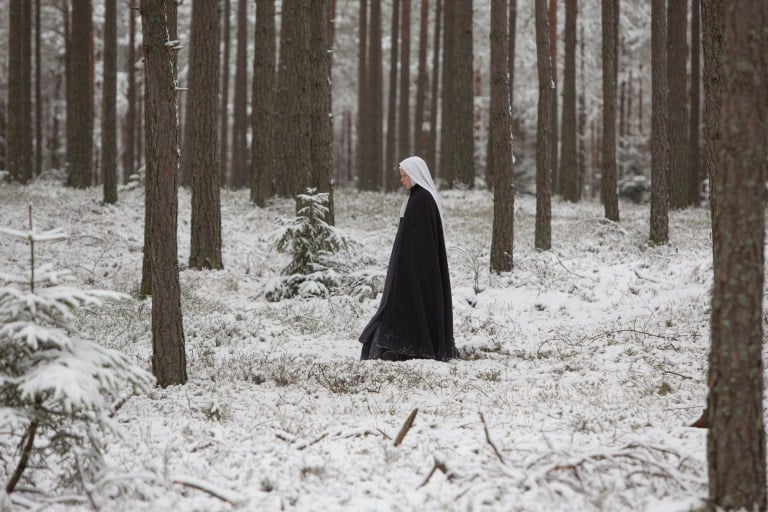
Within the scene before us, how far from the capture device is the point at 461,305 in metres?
10.3

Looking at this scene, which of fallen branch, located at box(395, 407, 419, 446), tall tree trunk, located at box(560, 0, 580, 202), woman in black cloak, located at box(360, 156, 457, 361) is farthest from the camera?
tall tree trunk, located at box(560, 0, 580, 202)

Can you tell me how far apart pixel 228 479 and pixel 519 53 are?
94.9ft

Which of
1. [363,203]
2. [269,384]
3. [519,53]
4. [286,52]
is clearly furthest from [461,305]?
[519,53]

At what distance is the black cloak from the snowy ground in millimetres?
314

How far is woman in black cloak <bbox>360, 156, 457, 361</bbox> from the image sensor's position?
7.79 meters

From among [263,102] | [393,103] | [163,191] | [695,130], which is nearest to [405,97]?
[393,103]

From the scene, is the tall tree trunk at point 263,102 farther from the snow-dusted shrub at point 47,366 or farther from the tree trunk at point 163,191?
the snow-dusted shrub at point 47,366

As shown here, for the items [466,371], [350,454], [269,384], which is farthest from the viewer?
[466,371]

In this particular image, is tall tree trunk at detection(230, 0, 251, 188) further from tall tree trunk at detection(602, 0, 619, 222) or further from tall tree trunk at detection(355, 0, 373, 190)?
tall tree trunk at detection(602, 0, 619, 222)

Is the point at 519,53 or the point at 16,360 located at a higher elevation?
the point at 519,53

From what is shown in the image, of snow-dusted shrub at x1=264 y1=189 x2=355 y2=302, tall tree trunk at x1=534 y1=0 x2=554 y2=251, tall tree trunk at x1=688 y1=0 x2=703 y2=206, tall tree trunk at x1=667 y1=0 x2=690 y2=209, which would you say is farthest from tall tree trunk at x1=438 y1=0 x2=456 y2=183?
snow-dusted shrub at x1=264 y1=189 x2=355 y2=302

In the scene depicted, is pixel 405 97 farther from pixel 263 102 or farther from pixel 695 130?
pixel 695 130

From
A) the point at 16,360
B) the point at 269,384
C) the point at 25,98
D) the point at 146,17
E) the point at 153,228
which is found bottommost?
the point at 269,384

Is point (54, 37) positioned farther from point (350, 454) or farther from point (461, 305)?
point (350, 454)
